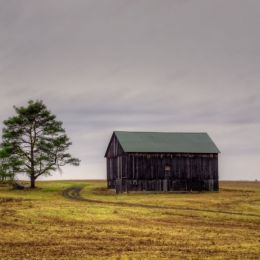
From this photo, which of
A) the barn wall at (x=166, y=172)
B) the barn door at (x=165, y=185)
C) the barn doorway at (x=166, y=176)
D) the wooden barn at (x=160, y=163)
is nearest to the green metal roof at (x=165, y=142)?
the wooden barn at (x=160, y=163)

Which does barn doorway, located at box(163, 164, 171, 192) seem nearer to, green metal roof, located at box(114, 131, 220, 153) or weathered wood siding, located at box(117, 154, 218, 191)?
weathered wood siding, located at box(117, 154, 218, 191)

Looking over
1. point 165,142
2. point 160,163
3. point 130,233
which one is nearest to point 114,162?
point 160,163

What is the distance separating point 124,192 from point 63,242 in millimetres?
52911

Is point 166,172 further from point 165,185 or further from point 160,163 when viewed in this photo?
point 165,185

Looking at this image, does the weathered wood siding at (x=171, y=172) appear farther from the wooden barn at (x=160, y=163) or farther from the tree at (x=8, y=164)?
the tree at (x=8, y=164)

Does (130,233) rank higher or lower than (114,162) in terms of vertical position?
lower

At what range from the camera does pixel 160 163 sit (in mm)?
83812

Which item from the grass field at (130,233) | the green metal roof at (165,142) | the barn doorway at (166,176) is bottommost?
the grass field at (130,233)

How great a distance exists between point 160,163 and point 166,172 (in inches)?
63.9

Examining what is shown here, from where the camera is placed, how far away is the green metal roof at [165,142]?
8406 cm

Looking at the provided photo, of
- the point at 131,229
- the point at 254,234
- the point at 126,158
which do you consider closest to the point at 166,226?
the point at 131,229

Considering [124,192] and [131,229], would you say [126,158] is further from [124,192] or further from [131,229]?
[131,229]

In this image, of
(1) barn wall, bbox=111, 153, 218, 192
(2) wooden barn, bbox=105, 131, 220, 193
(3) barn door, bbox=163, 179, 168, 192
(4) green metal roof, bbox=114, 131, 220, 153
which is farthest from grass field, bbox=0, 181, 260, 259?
(4) green metal roof, bbox=114, 131, 220, 153

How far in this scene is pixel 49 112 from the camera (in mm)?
88938
